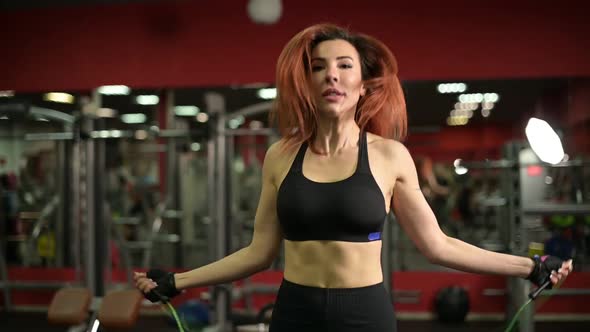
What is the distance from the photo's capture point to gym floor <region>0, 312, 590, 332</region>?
5086 millimetres

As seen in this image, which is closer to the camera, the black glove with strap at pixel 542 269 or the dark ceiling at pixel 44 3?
the black glove with strap at pixel 542 269

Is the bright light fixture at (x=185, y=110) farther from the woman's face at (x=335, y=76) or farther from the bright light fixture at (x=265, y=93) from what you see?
the woman's face at (x=335, y=76)

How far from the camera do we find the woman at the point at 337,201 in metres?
1.42

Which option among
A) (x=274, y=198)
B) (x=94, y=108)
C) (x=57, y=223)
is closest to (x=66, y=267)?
(x=57, y=223)

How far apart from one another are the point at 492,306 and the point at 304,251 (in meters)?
4.43

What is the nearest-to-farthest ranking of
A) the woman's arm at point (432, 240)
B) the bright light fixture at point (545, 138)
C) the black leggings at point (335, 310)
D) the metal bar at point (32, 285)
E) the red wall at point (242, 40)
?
the black leggings at point (335, 310) < the woman's arm at point (432, 240) < the bright light fixture at point (545, 138) < the red wall at point (242, 40) < the metal bar at point (32, 285)

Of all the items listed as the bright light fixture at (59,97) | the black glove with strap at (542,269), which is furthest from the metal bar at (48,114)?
the black glove with strap at (542,269)

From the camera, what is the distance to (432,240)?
4.97 feet

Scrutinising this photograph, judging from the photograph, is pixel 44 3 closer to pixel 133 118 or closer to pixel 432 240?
pixel 133 118

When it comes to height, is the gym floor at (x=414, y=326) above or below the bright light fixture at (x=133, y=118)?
below

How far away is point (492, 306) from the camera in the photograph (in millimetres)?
5527

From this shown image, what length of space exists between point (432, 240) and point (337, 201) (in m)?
0.25

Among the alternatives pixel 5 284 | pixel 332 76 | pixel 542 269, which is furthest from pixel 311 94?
pixel 5 284

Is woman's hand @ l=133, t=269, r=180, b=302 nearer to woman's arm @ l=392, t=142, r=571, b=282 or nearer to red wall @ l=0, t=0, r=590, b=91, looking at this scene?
woman's arm @ l=392, t=142, r=571, b=282
